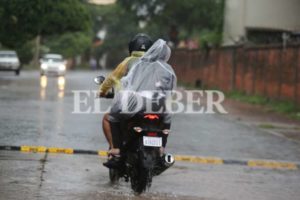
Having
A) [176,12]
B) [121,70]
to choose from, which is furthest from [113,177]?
[176,12]

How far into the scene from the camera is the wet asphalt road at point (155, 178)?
8312 mm

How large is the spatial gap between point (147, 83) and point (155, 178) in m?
1.81

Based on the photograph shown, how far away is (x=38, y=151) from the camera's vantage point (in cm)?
1106

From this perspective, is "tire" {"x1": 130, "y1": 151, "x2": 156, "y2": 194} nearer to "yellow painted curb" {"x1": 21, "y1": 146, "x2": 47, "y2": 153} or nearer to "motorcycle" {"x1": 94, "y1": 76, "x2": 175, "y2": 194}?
"motorcycle" {"x1": 94, "y1": 76, "x2": 175, "y2": 194}

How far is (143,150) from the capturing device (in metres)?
7.80

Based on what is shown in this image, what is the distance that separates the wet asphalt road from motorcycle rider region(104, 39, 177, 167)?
773 mm

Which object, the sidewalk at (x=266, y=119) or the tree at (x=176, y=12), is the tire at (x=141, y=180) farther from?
the tree at (x=176, y=12)

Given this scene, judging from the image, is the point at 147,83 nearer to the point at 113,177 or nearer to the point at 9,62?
the point at 113,177

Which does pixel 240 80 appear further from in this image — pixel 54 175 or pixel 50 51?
pixel 50 51

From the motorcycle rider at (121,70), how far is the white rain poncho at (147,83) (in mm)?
207

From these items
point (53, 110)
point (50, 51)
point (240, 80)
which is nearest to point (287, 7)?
point (240, 80)

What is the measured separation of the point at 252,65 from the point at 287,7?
8.47 m

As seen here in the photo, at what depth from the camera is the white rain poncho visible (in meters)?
8.00

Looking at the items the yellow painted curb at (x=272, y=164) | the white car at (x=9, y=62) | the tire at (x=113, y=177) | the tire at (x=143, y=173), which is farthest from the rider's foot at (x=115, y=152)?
the white car at (x=9, y=62)
